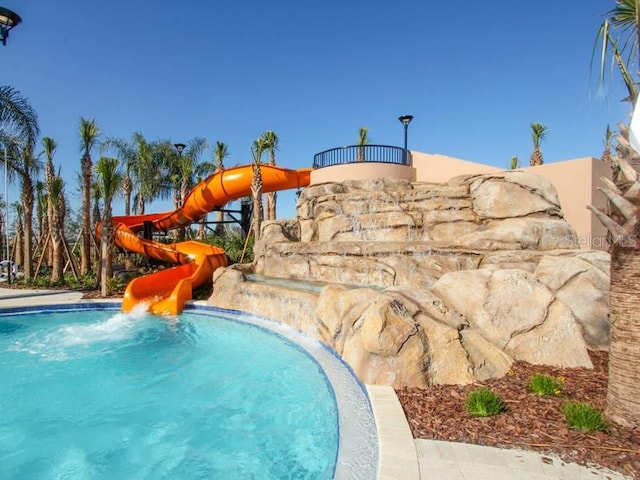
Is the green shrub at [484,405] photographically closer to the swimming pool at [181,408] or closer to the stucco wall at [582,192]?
the swimming pool at [181,408]

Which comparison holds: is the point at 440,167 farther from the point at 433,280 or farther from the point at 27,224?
the point at 27,224

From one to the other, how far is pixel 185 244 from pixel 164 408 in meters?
10.1

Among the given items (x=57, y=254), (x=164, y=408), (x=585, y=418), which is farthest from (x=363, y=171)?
(x=57, y=254)

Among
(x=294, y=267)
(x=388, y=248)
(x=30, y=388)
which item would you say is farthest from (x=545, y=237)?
(x=30, y=388)

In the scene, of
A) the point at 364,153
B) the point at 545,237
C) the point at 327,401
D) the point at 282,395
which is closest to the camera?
the point at 327,401

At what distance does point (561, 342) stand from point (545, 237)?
496 cm

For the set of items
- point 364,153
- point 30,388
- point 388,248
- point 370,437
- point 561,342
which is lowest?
point 30,388

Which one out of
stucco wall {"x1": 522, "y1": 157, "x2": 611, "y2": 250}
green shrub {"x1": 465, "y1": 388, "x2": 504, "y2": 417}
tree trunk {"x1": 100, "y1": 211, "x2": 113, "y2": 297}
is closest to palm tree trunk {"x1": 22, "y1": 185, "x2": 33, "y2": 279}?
tree trunk {"x1": 100, "y1": 211, "x2": 113, "y2": 297}

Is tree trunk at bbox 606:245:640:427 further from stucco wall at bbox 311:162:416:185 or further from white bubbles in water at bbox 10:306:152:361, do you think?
stucco wall at bbox 311:162:416:185

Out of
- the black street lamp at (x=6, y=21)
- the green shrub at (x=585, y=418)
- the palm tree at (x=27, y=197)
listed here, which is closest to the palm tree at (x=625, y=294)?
the green shrub at (x=585, y=418)

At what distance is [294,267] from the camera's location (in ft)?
37.1

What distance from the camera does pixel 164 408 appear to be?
498 cm

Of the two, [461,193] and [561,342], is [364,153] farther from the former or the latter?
[561,342]

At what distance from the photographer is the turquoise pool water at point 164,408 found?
371cm
